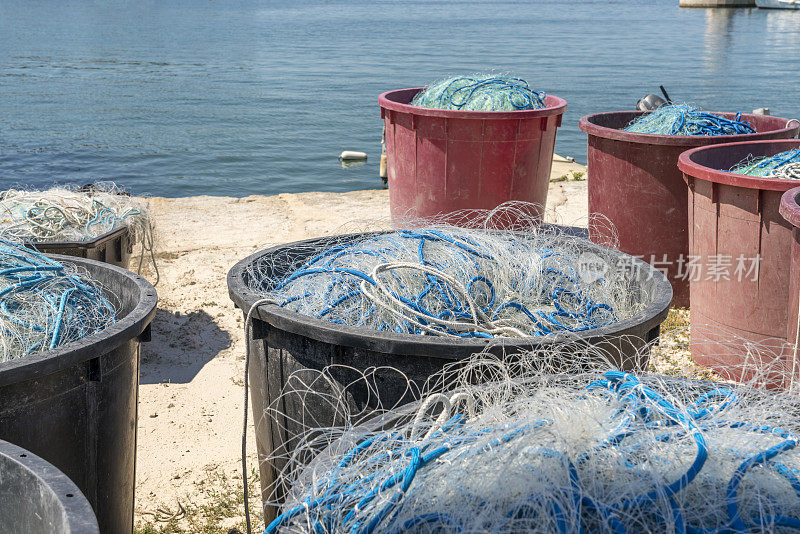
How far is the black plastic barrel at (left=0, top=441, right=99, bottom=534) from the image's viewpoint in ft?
4.52

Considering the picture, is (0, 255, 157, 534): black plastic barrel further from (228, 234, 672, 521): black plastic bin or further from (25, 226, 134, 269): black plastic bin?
(25, 226, 134, 269): black plastic bin

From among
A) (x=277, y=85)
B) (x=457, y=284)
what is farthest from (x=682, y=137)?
(x=277, y=85)

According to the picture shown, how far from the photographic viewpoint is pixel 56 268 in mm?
2639

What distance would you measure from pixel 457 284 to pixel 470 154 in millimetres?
2537

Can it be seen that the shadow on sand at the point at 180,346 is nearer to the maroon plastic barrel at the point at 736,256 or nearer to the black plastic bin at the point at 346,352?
the black plastic bin at the point at 346,352

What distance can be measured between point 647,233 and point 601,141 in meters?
0.64

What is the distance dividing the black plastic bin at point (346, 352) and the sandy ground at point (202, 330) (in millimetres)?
739

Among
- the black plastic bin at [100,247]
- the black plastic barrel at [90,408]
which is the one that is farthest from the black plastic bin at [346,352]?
the black plastic bin at [100,247]

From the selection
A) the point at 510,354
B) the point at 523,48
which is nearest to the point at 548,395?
the point at 510,354

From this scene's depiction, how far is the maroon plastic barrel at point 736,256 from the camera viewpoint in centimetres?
357

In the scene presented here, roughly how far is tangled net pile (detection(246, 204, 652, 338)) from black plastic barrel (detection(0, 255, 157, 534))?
0.47 m

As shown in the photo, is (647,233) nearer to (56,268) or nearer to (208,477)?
(208,477)

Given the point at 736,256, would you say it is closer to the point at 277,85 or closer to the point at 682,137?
the point at 682,137

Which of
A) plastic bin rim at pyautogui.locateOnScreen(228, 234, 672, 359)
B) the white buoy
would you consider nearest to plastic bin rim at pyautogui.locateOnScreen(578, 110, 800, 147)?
plastic bin rim at pyautogui.locateOnScreen(228, 234, 672, 359)
